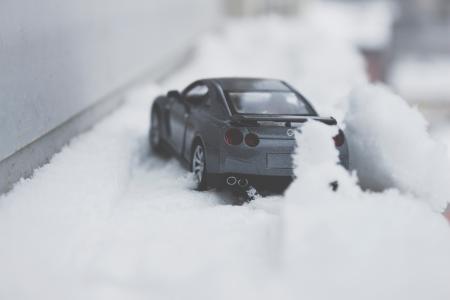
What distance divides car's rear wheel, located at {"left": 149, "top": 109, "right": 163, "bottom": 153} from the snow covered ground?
123cm

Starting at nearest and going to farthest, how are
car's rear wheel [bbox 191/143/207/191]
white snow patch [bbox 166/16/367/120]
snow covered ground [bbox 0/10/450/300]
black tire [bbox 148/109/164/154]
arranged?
snow covered ground [bbox 0/10/450/300], car's rear wheel [bbox 191/143/207/191], black tire [bbox 148/109/164/154], white snow patch [bbox 166/16/367/120]

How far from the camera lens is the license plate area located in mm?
6879

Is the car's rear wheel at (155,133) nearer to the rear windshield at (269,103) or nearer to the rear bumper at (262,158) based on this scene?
the rear windshield at (269,103)

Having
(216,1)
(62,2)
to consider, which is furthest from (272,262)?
(216,1)

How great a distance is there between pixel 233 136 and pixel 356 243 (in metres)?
2.17

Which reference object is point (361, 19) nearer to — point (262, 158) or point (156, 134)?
point (156, 134)

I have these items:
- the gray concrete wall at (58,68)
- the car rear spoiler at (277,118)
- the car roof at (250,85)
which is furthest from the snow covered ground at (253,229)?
the car roof at (250,85)

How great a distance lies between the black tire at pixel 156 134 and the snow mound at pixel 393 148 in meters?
2.92

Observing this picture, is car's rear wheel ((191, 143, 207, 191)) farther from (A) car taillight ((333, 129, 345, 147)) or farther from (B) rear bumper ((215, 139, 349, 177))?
(A) car taillight ((333, 129, 345, 147))

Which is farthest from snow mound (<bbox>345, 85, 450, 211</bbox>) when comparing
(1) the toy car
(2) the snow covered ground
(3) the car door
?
(3) the car door

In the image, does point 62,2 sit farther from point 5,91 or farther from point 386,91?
point 386,91

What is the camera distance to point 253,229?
592cm

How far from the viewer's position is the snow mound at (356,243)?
495 cm

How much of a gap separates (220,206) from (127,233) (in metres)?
1.15
